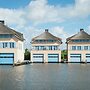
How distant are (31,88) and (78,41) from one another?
70.5 meters

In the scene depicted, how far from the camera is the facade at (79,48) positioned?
97.3 meters

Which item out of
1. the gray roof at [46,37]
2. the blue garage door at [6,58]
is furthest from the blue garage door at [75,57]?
the blue garage door at [6,58]

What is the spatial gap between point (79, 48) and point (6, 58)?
89.6ft

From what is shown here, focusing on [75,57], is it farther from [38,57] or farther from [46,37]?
[38,57]

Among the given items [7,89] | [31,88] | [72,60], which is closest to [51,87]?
[31,88]

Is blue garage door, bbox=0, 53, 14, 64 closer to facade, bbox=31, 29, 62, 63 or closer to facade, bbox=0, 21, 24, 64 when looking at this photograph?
facade, bbox=0, 21, 24, 64

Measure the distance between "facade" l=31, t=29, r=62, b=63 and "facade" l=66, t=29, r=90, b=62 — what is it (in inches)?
141

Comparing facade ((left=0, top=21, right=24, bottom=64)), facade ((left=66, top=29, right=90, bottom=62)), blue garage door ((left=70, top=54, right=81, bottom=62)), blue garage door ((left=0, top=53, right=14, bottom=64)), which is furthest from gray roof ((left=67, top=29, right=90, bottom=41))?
blue garage door ((left=0, top=53, right=14, bottom=64))

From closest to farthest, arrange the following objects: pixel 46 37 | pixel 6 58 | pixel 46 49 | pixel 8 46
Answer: pixel 6 58 < pixel 8 46 < pixel 46 49 < pixel 46 37

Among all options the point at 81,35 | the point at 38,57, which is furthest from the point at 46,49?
the point at 81,35

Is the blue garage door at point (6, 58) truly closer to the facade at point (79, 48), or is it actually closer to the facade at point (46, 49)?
the facade at point (46, 49)

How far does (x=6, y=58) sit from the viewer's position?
A: 260 ft

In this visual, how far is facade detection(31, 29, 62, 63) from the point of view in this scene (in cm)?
9775

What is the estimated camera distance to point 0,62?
78.4m
